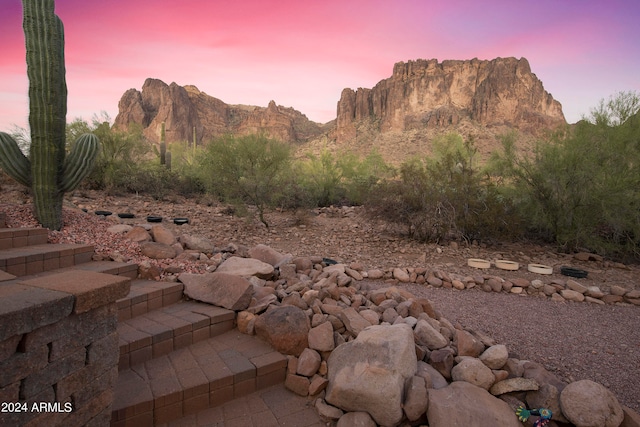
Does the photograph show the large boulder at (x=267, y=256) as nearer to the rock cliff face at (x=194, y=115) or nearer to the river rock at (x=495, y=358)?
the river rock at (x=495, y=358)

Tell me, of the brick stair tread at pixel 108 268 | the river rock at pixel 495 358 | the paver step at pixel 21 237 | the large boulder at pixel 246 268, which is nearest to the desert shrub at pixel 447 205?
the large boulder at pixel 246 268

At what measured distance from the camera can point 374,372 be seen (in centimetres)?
261

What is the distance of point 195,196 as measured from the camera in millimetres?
14242

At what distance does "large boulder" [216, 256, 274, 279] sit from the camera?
4445mm

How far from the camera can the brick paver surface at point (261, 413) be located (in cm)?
244

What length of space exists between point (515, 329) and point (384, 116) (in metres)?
69.9

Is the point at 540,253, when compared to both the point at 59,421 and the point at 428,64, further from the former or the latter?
the point at 428,64

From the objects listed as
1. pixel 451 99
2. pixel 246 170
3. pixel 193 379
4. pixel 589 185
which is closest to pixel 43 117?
pixel 193 379

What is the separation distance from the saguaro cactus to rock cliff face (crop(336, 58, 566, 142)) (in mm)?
54174

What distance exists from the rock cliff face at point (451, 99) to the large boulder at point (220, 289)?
5505 centimetres

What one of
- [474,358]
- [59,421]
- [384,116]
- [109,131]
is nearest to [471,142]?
[474,358]

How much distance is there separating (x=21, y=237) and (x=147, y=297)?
2.01 m

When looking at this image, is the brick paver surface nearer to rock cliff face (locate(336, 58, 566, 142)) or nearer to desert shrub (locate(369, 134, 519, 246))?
desert shrub (locate(369, 134, 519, 246))

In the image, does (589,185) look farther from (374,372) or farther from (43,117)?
(43,117)
